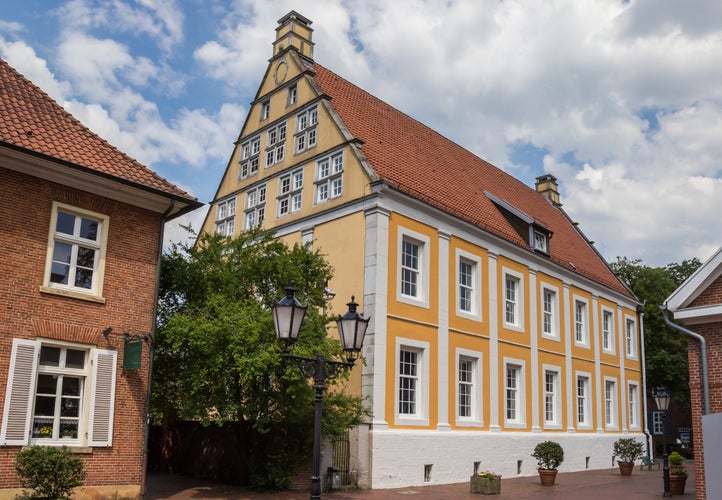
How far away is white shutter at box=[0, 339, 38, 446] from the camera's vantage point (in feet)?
43.1

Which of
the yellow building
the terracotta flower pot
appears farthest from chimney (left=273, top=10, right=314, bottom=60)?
the terracotta flower pot

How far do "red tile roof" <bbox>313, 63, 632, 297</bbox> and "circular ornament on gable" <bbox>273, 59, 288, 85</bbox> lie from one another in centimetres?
125

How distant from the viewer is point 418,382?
22.5 meters

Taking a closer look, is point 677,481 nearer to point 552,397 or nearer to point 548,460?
point 548,460

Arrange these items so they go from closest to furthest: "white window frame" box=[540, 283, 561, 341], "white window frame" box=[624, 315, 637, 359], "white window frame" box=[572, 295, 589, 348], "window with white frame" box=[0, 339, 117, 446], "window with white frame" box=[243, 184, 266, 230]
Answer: "window with white frame" box=[0, 339, 117, 446]
"window with white frame" box=[243, 184, 266, 230]
"white window frame" box=[540, 283, 561, 341]
"white window frame" box=[572, 295, 589, 348]
"white window frame" box=[624, 315, 637, 359]

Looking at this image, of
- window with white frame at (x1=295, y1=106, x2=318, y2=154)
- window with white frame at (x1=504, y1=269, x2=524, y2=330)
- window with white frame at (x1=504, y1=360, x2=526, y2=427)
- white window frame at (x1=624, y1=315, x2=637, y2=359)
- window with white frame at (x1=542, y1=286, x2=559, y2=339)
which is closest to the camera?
window with white frame at (x1=295, y1=106, x2=318, y2=154)

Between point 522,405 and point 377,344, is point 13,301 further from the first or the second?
point 522,405

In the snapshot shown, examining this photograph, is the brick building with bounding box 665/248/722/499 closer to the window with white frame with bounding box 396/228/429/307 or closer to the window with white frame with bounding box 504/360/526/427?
the window with white frame with bounding box 396/228/429/307

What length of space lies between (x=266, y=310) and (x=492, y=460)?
11467 millimetres

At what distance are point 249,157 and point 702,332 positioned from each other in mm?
18792

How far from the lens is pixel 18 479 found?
1299 centimetres

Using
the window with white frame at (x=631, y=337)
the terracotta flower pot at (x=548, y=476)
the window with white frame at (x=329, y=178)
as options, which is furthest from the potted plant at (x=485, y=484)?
the window with white frame at (x=631, y=337)

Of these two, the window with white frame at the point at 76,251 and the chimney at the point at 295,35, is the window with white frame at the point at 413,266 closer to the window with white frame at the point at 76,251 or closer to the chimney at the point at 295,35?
the chimney at the point at 295,35

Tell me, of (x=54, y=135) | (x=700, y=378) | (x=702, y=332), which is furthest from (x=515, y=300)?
(x=54, y=135)
